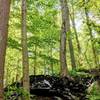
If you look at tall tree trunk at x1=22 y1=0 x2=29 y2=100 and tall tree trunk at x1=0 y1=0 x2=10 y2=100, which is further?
tall tree trunk at x1=22 y1=0 x2=29 y2=100

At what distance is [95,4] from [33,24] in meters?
6.38

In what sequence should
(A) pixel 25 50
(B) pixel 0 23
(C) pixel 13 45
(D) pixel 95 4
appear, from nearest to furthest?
(B) pixel 0 23 < (A) pixel 25 50 < (D) pixel 95 4 < (C) pixel 13 45

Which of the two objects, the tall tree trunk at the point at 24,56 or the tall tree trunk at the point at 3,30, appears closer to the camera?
the tall tree trunk at the point at 3,30

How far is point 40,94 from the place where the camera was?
13.5 m

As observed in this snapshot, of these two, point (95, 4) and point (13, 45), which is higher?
point (95, 4)

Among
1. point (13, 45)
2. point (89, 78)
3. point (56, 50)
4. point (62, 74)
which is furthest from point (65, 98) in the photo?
point (56, 50)

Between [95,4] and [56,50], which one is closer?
[95,4]

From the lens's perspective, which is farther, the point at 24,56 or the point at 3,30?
the point at 24,56

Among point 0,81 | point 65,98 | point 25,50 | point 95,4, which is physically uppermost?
point 95,4

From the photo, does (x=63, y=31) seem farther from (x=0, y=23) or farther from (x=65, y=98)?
(x=0, y=23)

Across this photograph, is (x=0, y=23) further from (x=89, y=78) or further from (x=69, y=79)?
(x=89, y=78)

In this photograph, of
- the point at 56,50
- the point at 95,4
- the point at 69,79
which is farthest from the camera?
the point at 56,50

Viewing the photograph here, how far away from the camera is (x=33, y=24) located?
1822 cm

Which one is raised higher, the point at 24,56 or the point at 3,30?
the point at 3,30
